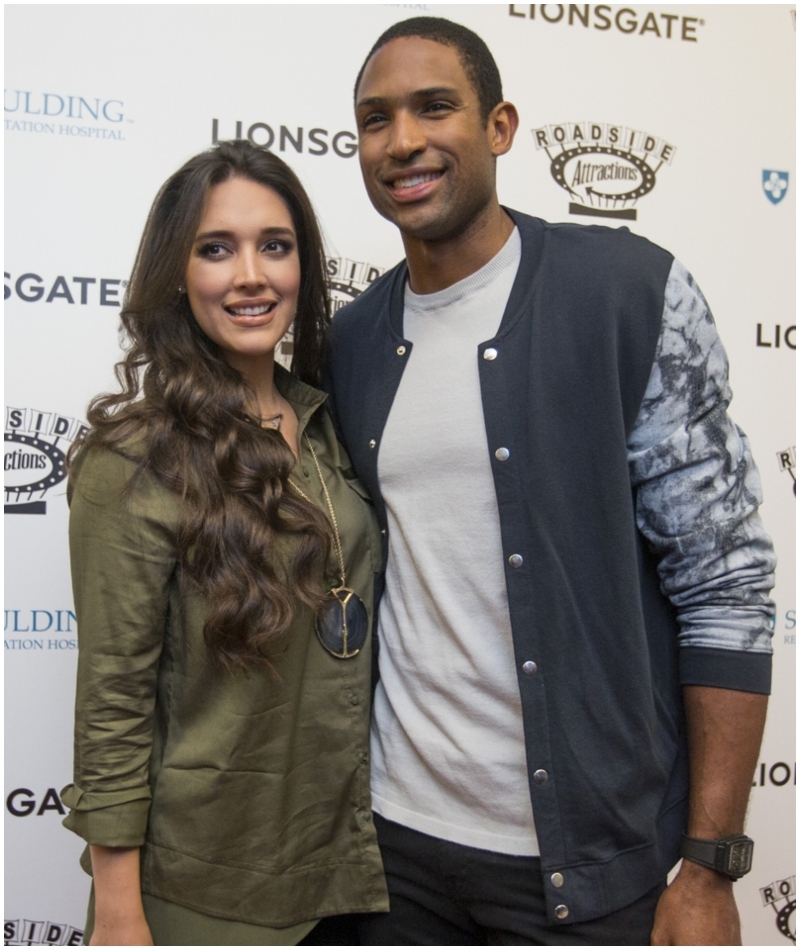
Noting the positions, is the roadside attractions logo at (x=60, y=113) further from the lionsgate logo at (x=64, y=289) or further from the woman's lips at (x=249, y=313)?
the woman's lips at (x=249, y=313)

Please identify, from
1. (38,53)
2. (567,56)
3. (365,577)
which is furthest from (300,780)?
(567,56)

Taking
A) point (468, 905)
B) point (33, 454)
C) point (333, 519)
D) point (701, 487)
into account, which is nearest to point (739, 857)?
point (468, 905)

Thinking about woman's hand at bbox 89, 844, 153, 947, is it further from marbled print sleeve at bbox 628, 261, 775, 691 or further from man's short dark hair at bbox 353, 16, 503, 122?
man's short dark hair at bbox 353, 16, 503, 122

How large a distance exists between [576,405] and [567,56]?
1364 millimetres

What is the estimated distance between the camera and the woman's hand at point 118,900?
1.27m

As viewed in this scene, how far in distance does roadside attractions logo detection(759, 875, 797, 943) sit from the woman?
1524 mm

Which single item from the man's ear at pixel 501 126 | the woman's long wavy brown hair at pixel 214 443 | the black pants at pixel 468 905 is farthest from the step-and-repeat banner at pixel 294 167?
the black pants at pixel 468 905

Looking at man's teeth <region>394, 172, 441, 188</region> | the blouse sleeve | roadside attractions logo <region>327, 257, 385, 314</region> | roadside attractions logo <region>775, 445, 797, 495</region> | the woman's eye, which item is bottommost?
the blouse sleeve

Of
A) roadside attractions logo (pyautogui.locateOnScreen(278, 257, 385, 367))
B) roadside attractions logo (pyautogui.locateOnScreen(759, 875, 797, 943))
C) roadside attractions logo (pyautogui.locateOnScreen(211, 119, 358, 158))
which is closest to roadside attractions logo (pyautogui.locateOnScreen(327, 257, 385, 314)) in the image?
roadside attractions logo (pyautogui.locateOnScreen(278, 257, 385, 367))

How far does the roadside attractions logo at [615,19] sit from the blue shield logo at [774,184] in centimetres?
42

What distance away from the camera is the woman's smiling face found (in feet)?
4.68

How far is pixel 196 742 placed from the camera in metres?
1.30

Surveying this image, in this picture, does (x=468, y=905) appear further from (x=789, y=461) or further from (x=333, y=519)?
(x=789, y=461)

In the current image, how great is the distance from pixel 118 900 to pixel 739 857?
945mm
